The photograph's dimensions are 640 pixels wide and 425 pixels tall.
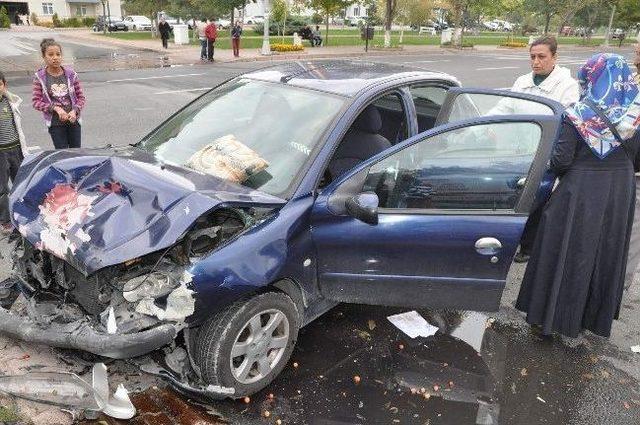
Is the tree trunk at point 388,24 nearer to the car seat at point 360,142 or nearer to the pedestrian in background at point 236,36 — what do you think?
the pedestrian in background at point 236,36

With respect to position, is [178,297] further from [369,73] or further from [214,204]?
[369,73]

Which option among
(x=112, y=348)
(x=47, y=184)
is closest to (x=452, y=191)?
(x=112, y=348)

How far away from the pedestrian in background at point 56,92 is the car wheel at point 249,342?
3.76m

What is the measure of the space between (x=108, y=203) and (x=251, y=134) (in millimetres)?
1102

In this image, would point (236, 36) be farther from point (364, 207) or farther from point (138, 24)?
point (138, 24)

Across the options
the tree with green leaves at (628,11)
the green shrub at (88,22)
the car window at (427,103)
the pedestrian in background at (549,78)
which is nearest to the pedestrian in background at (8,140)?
the car window at (427,103)

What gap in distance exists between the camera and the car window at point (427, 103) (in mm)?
4227

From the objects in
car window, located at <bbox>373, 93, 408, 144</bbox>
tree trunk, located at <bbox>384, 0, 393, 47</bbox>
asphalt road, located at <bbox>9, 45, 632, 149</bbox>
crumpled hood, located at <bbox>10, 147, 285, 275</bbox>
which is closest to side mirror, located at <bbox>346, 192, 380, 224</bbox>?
crumpled hood, located at <bbox>10, 147, 285, 275</bbox>

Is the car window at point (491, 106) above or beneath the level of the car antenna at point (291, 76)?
beneath

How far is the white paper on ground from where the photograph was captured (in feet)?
13.1

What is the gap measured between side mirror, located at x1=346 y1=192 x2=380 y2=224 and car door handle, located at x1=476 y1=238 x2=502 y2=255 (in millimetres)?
686

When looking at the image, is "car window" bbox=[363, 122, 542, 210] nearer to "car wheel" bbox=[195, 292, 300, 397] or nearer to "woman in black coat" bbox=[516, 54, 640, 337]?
"woman in black coat" bbox=[516, 54, 640, 337]

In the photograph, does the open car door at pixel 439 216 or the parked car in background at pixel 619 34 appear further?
the parked car in background at pixel 619 34

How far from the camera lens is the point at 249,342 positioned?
121 inches
